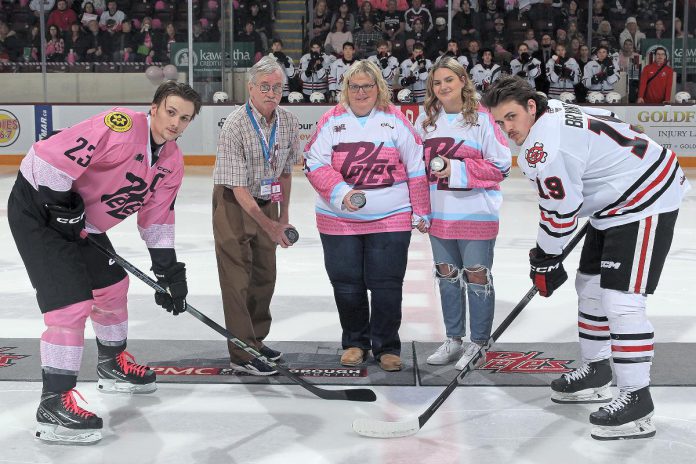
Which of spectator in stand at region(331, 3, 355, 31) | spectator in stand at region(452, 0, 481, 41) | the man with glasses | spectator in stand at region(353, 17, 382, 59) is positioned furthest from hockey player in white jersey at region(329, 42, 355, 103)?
the man with glasses

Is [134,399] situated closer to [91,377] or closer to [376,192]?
[91,377]

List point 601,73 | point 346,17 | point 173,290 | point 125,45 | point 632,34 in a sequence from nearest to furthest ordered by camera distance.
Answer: point 173,290 → point 601,73 → point 632,34 → point 125,45 → point 346,17

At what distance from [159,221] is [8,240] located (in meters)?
3.76

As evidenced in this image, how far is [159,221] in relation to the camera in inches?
138

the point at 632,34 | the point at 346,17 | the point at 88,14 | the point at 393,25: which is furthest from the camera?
the point at 88,14

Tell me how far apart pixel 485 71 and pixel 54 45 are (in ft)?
17.0

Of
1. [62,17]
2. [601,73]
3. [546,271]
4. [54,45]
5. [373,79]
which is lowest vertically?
[546,271]

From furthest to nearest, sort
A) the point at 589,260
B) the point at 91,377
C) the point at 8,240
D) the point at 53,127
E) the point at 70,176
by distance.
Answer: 1. the point at 53,127
2. the point at 8,240
3. the point at 91,377
4. the point at 589,260
5. the point at 70,176

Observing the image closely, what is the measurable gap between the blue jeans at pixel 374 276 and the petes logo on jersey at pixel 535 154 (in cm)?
90

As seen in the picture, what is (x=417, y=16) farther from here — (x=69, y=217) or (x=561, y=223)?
(x=69, y=217)

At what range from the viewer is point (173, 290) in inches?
135

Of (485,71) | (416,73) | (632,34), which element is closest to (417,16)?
(416,73)

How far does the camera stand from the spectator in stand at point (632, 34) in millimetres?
11906

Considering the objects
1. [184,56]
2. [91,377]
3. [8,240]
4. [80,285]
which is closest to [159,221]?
[80,285]
